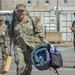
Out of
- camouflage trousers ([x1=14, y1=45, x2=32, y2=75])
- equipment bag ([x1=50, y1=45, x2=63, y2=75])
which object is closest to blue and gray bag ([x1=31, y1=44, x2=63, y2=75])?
equipment bag ([x1=50, y1=45, x2=63, y2=75])

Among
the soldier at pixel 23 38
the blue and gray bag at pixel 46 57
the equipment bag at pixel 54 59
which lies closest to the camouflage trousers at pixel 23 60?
the soldier at pixel 23 38

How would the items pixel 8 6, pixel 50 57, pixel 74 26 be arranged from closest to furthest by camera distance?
pixel 50 57, pixel 74 26, pixel 8 6

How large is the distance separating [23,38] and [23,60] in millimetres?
491

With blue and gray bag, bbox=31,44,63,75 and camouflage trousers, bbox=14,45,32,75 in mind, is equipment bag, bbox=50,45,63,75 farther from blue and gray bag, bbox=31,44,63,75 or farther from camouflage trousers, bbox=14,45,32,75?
camouflage trousers, bbox=14,45,32,75

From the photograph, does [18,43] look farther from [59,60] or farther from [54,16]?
[54,16]

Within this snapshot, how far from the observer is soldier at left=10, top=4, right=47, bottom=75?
338 inches

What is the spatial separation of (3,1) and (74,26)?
74.1m

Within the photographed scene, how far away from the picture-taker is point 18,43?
8703 mm

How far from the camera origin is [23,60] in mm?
8562

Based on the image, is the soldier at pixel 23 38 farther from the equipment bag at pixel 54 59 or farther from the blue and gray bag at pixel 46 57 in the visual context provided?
the equipment bag at pixel 54 59

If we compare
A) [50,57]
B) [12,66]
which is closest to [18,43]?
[50,57]

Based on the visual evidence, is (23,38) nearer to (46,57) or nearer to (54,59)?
(46,57)

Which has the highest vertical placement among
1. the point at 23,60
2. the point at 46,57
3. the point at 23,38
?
the point at 23,38

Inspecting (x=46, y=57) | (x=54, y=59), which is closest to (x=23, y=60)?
(x=46, y=57)
